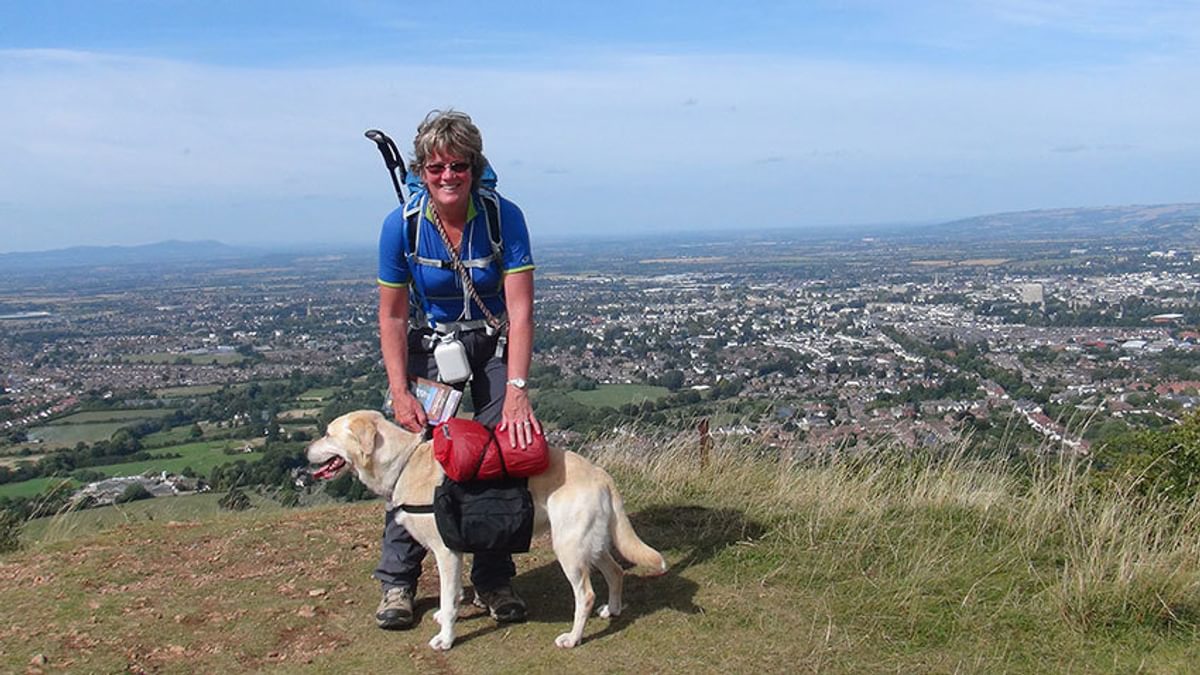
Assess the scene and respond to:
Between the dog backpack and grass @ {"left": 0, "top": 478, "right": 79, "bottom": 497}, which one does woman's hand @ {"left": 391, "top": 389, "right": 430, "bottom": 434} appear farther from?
grass @ {"left": 0, "top": 478, "right": 79, "bottom": 497}

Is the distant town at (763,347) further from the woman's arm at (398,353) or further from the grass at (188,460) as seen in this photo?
the woman's arm at (398,353)

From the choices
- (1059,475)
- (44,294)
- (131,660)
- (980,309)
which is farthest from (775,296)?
(44,294)

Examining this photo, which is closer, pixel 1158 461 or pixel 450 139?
pixel 450 139

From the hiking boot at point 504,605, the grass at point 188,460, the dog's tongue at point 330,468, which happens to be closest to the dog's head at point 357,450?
the dog's tongue at point 330,468

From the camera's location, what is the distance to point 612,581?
4.49 metres

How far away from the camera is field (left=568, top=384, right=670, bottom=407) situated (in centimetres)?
1891

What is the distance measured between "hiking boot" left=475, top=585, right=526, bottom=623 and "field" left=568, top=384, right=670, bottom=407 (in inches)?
521

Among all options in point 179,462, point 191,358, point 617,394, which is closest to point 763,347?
point 617,394

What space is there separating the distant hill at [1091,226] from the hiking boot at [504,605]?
7622cm

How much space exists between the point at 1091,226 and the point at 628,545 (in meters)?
123

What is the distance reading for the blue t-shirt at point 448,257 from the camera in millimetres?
4324

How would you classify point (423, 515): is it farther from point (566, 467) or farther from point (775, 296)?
point (775, 296)

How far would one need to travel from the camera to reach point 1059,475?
607cm

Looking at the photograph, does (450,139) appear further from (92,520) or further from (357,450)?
(92,520)
